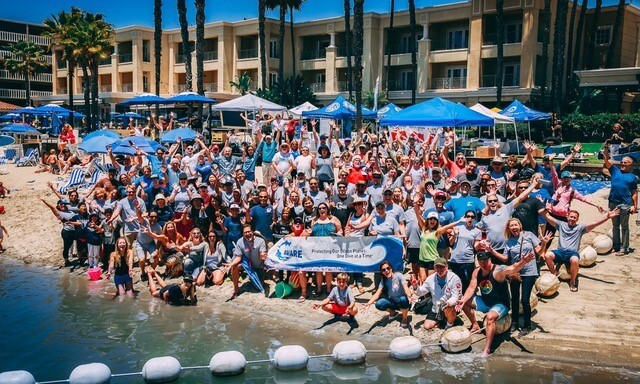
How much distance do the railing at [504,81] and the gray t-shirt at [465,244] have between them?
30321 millimetres

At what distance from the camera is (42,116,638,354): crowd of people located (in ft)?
33.4

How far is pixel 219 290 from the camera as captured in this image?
13.1m

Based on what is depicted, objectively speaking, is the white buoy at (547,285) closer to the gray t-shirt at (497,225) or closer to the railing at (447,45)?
the gray t-shirt at (497,225)

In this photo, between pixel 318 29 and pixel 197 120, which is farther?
pixel 318 29

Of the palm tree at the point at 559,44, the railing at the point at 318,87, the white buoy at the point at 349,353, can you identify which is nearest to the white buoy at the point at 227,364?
the white buoy at the point at 349,353

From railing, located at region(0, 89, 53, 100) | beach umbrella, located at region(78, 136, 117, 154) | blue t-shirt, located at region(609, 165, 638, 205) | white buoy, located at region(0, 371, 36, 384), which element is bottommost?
white buoy, located at region(0, 371, 36, 384)

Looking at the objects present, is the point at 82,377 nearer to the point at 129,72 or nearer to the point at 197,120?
the point at 197,120

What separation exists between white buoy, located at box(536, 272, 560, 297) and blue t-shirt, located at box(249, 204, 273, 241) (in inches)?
219

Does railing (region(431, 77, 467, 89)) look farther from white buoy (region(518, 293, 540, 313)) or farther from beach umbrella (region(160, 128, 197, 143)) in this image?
white buoy (region(518, 293, 540, 313))

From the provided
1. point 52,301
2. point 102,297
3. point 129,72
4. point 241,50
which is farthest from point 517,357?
point 129,72

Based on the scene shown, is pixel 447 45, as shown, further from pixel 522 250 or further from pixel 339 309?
pixel 522 250

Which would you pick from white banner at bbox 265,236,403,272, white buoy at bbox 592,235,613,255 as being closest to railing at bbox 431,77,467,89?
white buoy at bbox 592,235,613,255

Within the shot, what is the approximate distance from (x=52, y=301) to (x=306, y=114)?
1320cm

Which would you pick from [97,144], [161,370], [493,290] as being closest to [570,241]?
[493,290]
